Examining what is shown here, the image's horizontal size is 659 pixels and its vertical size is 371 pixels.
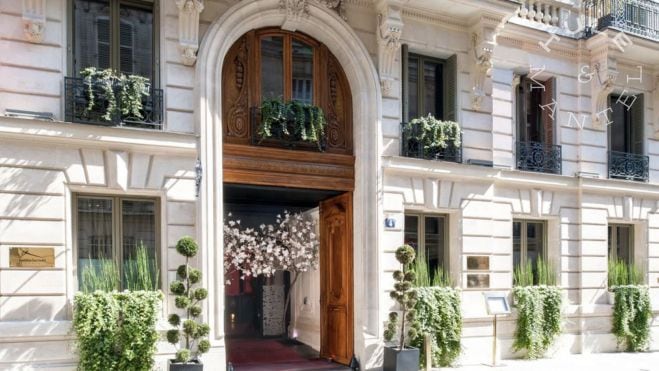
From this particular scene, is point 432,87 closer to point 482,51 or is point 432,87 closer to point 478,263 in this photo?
point 482,51

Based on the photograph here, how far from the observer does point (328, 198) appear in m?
12.4

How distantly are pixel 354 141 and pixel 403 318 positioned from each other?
3707 mm

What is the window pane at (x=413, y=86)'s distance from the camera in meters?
12.2

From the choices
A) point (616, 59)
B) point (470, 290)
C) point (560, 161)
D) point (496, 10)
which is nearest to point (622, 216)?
point (560, 161)

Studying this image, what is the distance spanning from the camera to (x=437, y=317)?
11.3m

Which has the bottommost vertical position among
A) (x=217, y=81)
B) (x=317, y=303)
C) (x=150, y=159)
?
(x=317, y=303)

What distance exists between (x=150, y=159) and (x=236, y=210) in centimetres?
613

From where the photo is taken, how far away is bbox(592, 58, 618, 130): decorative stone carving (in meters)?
14.0

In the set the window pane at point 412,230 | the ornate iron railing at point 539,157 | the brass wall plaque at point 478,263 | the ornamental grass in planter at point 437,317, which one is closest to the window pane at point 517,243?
the brass wall plaque at point 478,263

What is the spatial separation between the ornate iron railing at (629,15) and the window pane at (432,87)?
15.7 ft

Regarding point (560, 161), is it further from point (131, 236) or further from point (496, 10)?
point (131, 236)

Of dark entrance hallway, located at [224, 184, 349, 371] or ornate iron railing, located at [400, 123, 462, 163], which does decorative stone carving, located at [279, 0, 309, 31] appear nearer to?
ornate iron railing, located at [400, 123, 462, 163]

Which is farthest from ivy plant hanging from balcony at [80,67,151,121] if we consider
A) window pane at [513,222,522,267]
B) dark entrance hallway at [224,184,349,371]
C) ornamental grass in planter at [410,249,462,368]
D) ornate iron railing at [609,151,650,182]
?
ornate iron railing at [609,151,650,182]

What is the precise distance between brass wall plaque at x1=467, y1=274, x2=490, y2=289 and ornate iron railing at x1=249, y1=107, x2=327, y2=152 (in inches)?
174
